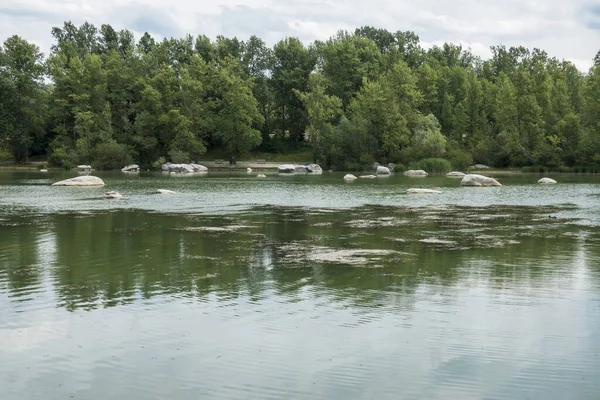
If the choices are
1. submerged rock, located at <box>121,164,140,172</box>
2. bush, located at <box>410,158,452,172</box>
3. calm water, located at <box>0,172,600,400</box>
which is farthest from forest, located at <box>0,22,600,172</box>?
calm water, located at <box>0,172,600,400</box>

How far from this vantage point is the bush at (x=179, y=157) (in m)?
95.9

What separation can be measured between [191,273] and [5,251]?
7.05 m

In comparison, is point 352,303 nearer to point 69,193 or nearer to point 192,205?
point 192,205

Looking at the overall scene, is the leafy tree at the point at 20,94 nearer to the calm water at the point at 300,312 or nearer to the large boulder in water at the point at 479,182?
the large boulder in water at the point at 479,182

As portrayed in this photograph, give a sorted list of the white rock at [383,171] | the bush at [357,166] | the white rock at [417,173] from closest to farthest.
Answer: the white rock at [417,173] < the white rock at [383,171] < the bush at [357,166]

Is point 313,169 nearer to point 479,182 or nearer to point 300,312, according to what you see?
point 479,182

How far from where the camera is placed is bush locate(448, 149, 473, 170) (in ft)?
286

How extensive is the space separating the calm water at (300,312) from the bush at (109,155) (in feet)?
238

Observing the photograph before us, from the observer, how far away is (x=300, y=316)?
1084cm

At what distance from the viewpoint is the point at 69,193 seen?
43.6 meters

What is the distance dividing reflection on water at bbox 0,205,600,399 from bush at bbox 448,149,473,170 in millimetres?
66853

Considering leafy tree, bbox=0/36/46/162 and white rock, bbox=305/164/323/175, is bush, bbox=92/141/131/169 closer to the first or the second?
leafy tree, bbox=0/36/46/162

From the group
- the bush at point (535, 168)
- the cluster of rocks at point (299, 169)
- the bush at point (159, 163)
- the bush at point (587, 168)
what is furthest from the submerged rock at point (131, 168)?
the bush at point (587, 168)

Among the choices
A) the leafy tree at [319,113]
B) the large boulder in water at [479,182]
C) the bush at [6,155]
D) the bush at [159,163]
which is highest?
the leafy tree at [319,113]
